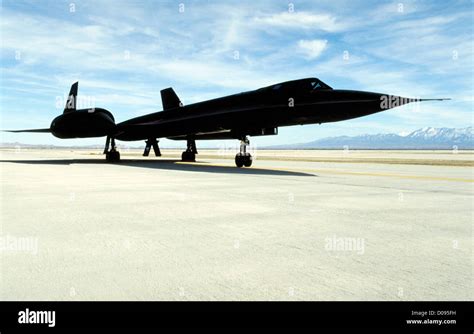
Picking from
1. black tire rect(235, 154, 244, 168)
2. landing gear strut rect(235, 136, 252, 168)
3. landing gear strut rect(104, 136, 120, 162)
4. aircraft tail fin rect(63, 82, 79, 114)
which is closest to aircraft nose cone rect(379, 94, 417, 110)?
landing gear strut rect(235, 136, 252, 168)

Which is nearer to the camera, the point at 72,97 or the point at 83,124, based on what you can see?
the point at 83,124

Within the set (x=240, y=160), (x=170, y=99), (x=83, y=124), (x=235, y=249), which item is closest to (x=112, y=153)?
(x=83, y=124)

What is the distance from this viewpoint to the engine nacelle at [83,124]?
2470cm

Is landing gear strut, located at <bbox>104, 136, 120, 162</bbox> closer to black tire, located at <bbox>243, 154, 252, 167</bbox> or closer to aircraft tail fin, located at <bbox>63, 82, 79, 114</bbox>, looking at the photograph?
aircraft tail fin, located at <bbox>63, 82, 79, 114</bbox>

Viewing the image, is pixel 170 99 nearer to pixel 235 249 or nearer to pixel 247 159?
pixel 247 159

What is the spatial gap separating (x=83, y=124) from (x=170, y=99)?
740cm

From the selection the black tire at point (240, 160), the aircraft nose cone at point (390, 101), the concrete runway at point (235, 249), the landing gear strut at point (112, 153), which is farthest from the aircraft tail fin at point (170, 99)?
the concrete runway at point (235, 249)

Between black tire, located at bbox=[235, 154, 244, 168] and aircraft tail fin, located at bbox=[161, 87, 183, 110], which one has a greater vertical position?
aircraft tail fin, located at bbox=[161, 87, 183, 110]

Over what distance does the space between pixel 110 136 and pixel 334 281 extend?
973 inches

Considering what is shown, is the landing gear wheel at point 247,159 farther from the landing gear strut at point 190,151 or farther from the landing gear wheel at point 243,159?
the landing gear strut at point 190,151

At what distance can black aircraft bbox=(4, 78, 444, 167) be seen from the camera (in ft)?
45.9

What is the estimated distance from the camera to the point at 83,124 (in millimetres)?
24672

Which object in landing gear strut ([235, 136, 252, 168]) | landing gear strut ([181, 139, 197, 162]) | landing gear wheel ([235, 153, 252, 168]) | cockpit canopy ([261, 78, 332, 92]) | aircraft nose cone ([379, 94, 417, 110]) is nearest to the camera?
aircraft nose cone ([379, 94, 417, 110])
